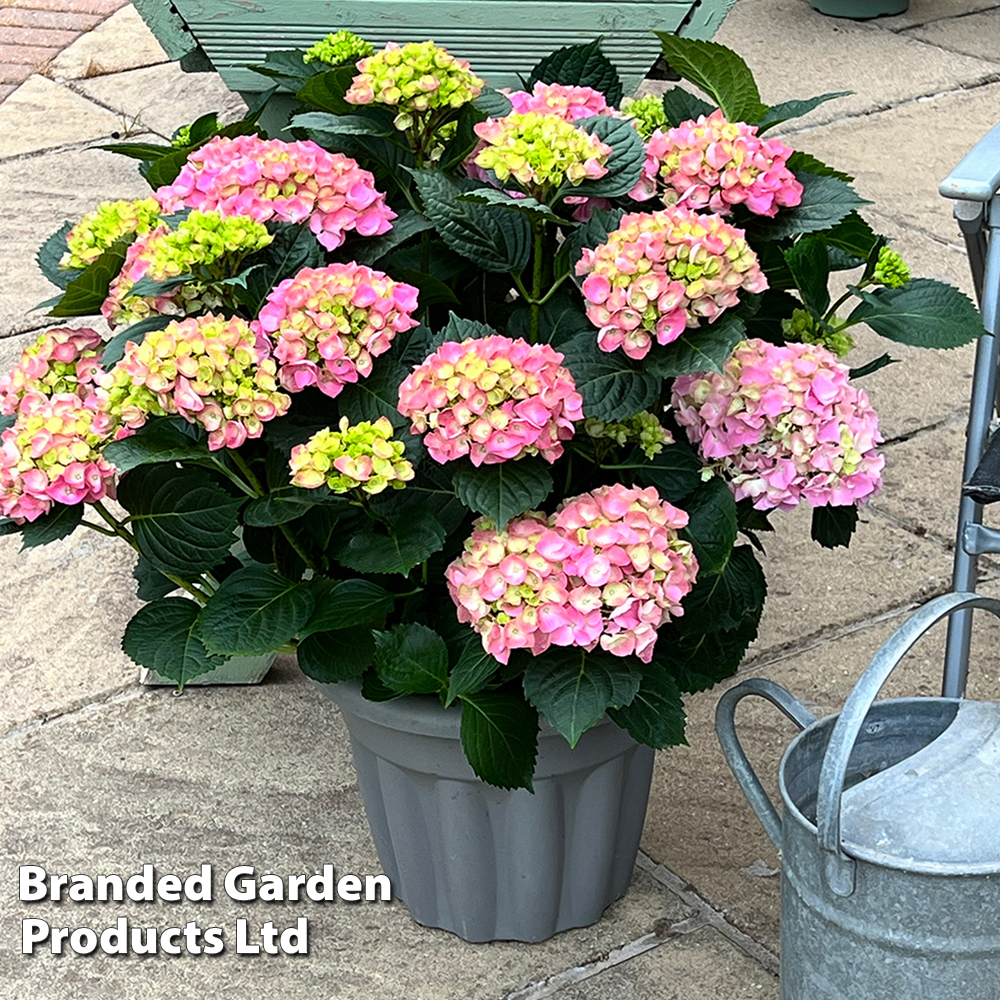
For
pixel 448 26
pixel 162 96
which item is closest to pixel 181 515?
pixel 448 26

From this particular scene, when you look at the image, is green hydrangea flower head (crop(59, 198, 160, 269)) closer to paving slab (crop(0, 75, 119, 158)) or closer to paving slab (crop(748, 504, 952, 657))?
paving slab (crop(748, 504, 952, 657))

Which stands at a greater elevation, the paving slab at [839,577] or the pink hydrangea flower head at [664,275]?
the pink hydrangea flower head at [664,275]

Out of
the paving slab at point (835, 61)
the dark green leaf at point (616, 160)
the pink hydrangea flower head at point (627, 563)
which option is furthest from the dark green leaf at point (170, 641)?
the paving slab at point (835, 61)

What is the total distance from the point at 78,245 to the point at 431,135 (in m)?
0.42

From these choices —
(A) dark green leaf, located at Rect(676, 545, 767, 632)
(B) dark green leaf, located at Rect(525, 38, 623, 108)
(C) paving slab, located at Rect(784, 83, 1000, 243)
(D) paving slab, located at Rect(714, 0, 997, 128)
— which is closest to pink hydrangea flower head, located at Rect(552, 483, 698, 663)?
(A) dark green leaf, located at Rect(676, 545, 767, 632)

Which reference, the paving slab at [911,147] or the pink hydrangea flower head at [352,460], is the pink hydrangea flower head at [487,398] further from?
the paving slab at [911,147]

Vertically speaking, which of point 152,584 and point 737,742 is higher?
point 152,584

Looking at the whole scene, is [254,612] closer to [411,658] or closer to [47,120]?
[411,658]

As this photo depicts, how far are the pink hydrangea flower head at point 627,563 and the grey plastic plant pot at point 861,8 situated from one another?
14.1 ft

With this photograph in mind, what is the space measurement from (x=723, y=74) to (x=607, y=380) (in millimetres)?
454

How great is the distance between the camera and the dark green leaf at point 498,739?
5.38 ft

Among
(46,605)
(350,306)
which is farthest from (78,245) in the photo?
(46,605)

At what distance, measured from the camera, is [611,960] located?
1.96 m

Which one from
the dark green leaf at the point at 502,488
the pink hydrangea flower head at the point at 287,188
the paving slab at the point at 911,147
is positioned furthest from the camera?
the paving slab at the point at 911,147
